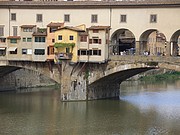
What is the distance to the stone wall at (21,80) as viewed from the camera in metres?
54.7

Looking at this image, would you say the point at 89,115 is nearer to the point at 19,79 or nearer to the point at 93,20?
the point at 93,20

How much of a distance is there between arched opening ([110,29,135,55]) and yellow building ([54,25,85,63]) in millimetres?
3428

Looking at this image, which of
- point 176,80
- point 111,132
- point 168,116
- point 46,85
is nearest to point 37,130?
point 111,132

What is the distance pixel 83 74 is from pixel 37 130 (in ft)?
44.2

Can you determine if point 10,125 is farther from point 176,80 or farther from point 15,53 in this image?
point 176,80

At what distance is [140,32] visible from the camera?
44219 millimetres

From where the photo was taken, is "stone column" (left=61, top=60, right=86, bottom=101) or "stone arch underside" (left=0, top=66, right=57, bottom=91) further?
"stone arch underside" (left=0, top=66, right=57, bottom=91)

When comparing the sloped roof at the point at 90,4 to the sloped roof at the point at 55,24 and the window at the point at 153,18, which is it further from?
the sloped roof at the point at 55,24

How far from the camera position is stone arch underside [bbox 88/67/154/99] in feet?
150

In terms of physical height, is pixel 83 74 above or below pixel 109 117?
above

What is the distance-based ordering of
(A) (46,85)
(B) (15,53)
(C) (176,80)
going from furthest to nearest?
(C) (176,80) < (A) (46,85) < (B) (15,53)

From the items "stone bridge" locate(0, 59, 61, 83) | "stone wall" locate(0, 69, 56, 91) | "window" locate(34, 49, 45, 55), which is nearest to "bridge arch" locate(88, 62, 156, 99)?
"stone bridge" locate(0, 59, 61, 83)

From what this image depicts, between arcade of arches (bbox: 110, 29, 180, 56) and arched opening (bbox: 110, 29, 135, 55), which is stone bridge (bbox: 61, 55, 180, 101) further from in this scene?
arched opening (bbox: 110, 29, 135, 55)

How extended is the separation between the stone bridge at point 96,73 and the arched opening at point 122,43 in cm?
221
